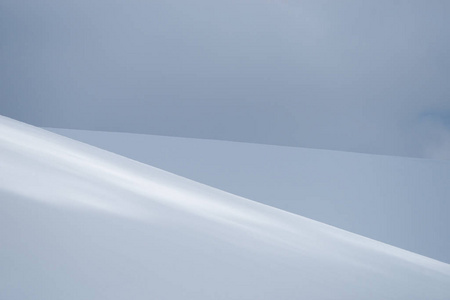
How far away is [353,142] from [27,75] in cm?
239

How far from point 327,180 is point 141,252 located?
245 centimetres

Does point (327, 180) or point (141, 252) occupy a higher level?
point (327, 180)

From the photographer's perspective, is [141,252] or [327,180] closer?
[141,252]

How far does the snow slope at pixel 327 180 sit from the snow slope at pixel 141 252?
6.26ft

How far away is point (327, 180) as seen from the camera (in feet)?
8.80

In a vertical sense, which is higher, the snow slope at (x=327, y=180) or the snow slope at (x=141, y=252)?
the snow slope at (x=327, y=180)

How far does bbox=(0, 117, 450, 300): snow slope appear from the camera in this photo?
0.78 feet

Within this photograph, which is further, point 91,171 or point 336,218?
point 336,218

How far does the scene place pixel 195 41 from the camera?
12.1ft

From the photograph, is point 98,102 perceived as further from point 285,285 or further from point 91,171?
point 285,285

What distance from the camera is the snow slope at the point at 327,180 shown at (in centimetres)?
249

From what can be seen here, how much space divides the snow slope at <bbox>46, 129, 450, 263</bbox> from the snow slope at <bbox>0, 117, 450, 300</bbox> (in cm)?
191

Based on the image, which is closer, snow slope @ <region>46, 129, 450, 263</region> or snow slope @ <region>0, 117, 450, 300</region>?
snow slope @ <region>0, 117, 450, 300</region>

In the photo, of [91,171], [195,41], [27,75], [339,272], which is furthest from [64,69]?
[339,272]
